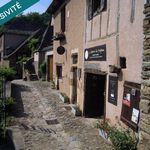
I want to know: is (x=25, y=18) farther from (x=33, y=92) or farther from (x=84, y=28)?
(x=84, y=28)

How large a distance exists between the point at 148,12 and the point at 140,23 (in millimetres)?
1002

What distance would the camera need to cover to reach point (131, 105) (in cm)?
817

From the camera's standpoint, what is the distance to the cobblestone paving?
9352 millimetres

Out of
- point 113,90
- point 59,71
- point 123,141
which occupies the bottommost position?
point 123,141

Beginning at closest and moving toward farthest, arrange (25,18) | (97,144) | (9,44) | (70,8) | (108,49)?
(97,144)
(108,49)
(70,8)
(9,44)
(25,18)

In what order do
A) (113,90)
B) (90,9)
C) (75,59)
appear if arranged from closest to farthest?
(113,90)
(90,9)
(75,59)

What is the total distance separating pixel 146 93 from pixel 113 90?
292cm

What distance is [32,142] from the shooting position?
9.66 metres

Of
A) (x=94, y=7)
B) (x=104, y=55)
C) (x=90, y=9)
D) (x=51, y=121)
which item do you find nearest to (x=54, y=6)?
(x=90, y=9)

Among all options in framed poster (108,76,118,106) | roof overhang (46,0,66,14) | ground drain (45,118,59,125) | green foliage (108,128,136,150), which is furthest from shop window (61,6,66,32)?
green foliage (108,128,136,150)

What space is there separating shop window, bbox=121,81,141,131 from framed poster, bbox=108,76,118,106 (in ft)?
2.57

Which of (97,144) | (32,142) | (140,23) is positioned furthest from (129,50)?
(32,142)

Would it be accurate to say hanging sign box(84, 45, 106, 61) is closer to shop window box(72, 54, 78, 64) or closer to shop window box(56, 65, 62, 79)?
shop window box(72, 54, 78, 64)

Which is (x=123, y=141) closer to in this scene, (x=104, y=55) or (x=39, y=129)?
(x=104, y=55)
